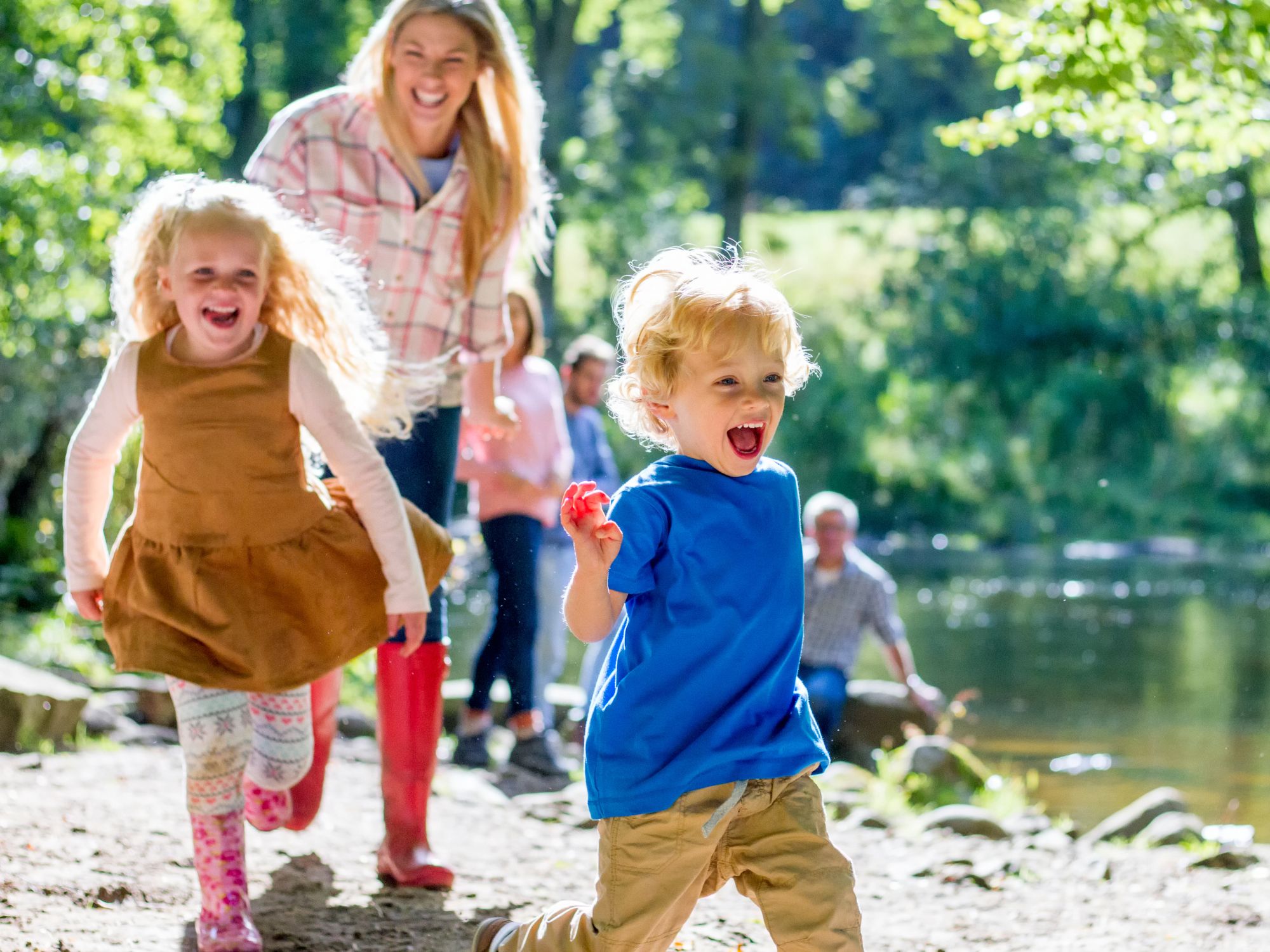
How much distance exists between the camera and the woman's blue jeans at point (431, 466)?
401 cm

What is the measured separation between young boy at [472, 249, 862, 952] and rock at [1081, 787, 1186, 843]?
3442mm

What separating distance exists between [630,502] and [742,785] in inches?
20.6

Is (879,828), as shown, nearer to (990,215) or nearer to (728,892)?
(728,892)

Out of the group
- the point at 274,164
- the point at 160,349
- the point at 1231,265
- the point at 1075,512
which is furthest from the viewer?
the point at 1231,265

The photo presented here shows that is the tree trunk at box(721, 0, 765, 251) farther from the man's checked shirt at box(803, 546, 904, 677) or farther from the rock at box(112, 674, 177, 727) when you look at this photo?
the rock at box(112, 674, 177, 727)

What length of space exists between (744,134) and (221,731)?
813 inches

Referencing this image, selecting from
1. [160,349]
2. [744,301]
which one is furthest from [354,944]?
[744,301]

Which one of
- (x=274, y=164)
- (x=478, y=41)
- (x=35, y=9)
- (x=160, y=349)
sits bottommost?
(x=160, y=349)

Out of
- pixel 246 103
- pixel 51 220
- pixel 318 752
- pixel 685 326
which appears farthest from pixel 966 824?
pixel 246 103

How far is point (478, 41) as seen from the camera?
4.05 metres

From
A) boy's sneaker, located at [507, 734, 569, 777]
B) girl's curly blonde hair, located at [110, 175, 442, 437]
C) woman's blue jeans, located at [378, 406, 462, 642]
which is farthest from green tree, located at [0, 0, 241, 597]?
girl's curly blonde hair, located at [110, 175, 442, 437]

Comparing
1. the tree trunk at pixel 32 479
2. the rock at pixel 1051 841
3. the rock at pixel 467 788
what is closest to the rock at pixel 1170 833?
the rock at pixel 1051 841

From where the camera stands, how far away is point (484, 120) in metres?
4.11

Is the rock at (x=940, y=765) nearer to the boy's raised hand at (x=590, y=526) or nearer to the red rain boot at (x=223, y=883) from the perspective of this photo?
the red rain boot at (x=223, y=883)
